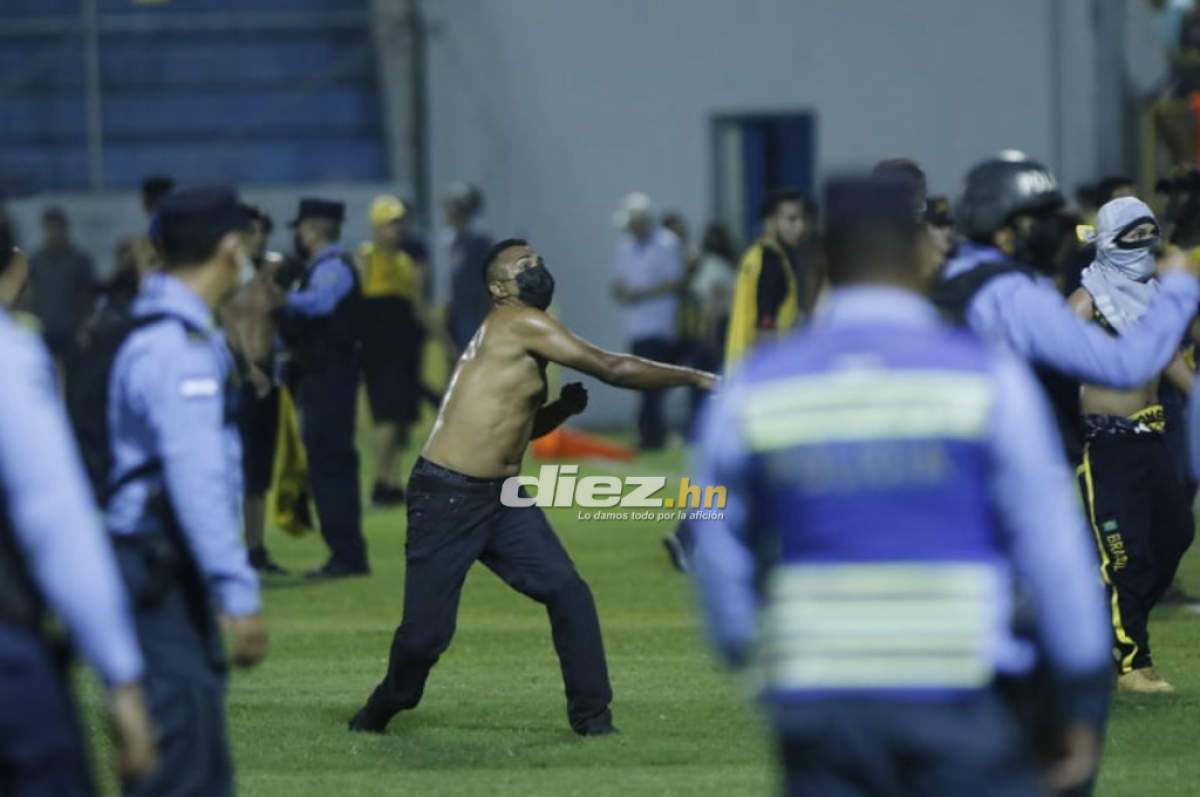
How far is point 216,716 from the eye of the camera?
19.6 feet

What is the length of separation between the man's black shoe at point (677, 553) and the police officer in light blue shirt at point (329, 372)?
187 cm

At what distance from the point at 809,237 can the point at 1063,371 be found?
33.2ft

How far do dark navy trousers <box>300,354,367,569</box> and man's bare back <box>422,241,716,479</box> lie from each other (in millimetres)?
5561

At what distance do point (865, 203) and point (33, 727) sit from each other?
1827 millimetres

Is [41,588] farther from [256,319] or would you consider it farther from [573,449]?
[573,449]

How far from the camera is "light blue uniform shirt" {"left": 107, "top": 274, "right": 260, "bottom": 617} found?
5930 mm

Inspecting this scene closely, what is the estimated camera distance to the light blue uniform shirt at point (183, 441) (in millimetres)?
5930

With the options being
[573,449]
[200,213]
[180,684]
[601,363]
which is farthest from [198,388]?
[573,449]

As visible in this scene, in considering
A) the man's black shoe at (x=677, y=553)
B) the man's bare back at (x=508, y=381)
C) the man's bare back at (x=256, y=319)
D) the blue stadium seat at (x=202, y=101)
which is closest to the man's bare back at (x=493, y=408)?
the man's bare back at (x=508, y=381)

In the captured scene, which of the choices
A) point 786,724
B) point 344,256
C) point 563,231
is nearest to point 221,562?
point 786,724

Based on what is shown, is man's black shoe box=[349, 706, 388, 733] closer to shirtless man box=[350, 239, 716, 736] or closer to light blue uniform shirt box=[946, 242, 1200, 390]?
shirtless man box=[350, 239, 716, 736]

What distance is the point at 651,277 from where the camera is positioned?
2600 cm

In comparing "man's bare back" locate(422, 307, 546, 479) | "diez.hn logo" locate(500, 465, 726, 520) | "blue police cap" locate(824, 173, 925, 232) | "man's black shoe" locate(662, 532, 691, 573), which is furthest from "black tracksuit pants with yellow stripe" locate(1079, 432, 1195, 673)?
"diez.hn logo" locate(500, 465, 726, 520)

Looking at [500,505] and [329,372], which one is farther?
[329,372]
